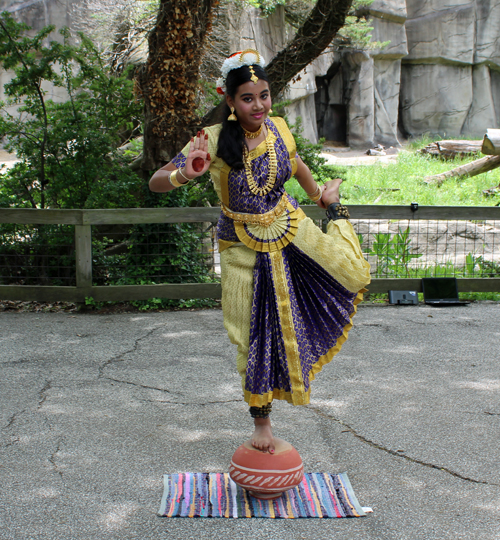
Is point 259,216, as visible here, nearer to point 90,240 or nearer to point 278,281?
point 278,281

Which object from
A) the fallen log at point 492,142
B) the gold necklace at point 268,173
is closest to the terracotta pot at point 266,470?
the gold necklace at point 268,173

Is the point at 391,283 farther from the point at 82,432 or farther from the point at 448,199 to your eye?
the point at 448,199

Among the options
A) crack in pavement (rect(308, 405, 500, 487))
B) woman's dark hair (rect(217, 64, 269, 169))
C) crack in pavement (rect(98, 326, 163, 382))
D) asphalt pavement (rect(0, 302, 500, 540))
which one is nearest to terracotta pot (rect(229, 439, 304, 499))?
asphalt pavement (rect(0, 302, 500, 540))

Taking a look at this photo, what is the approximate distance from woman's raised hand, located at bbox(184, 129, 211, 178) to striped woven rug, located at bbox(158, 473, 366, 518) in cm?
143

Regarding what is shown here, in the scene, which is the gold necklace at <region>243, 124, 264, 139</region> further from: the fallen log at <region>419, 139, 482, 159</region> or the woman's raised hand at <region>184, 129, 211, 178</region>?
the fallen log at <region>419, 139, 482, 159</region>

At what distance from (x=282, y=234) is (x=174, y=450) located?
52.6 inches

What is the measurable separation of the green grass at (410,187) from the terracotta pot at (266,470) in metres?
8.84

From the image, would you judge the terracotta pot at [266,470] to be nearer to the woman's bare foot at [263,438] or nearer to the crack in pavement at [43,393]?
the woman's bare foot at [263,438]

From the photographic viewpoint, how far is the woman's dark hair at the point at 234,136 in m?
2.48

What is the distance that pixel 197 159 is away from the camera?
7.85 feet

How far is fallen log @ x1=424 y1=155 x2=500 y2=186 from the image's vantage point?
11059mm

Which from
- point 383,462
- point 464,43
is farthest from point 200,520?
point 464,43

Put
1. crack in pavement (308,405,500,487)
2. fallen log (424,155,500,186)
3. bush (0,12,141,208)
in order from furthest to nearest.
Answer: fallen log (424,155,500,186)
bush (0,12,141,208)
crack in pavement (308,405,500,487)

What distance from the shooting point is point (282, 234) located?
2.60 metres
